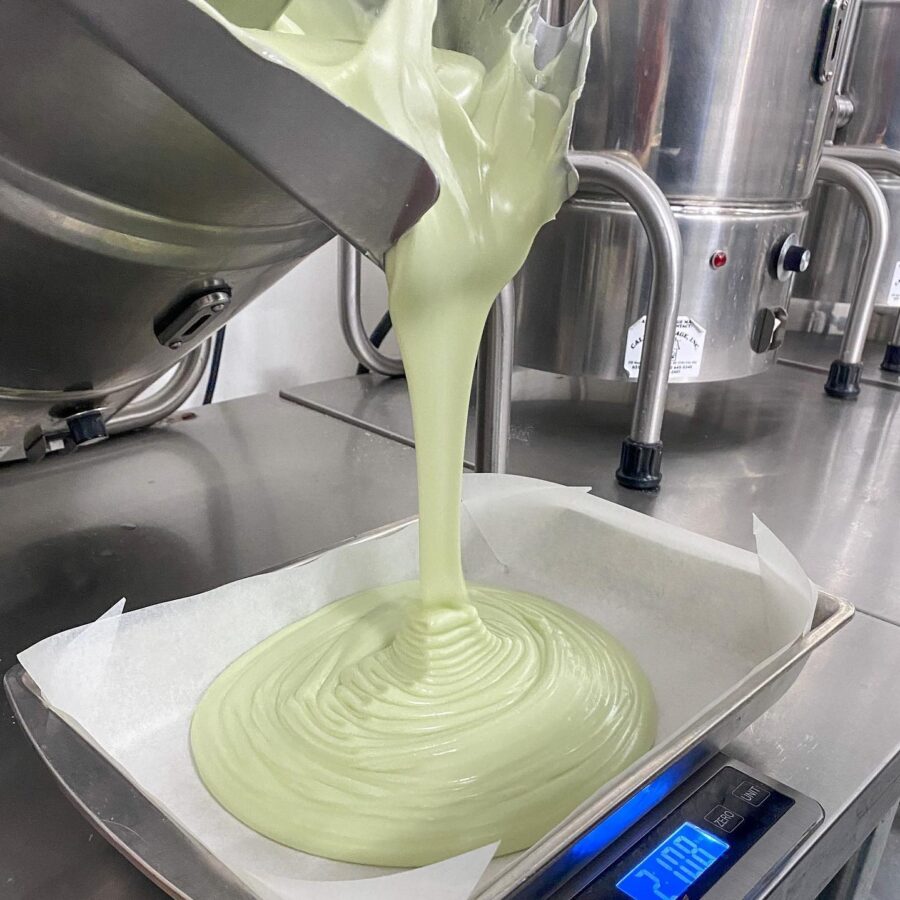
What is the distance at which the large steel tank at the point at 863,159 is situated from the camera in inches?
45.0

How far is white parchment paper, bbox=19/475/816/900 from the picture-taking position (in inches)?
16.0

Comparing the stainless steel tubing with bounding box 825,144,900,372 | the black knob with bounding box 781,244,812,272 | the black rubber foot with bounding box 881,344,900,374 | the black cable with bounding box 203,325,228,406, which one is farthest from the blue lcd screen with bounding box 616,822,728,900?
the black rubber foot with bounding box 881,344,900,374

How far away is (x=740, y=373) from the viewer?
91 cm

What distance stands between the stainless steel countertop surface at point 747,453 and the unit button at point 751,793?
0.25 metres

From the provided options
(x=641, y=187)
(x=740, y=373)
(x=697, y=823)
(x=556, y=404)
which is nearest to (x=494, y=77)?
(x=641, y=187)

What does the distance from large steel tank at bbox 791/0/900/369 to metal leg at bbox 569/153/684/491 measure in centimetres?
48

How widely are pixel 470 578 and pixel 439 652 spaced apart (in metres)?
0.14

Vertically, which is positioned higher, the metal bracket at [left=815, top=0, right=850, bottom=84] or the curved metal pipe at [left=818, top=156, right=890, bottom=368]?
the metal bracket at [left=815, top=0, right=850, bottom=84]

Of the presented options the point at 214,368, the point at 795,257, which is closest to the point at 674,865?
the point at 795,257

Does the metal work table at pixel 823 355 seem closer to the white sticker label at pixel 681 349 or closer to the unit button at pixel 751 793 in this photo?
the white sticker label at pixel 681 349

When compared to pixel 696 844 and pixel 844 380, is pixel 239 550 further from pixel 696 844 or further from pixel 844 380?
pixel 844 380

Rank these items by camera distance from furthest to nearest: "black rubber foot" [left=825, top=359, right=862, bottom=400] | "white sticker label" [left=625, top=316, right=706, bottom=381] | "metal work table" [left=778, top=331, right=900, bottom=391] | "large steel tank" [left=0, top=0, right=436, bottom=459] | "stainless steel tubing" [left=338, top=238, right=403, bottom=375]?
"metal work table" [left=778, top=331, right=900, bottom=391] → "black rubber foot" [left=825, top=359, right=862, bottom=400] → "stainless steel tubing" [left=338, top=238, right=403, bottom=375] → "white sticker label" [left=625, top=316, right=706, bottom=381] → "large steel tank" [left=0, top=0, right=436, bottom=459]

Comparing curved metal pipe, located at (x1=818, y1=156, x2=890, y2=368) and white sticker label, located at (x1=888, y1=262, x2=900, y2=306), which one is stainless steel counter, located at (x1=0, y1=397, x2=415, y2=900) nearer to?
curved metal pipe, located at (x1=818, y1=156, x2=890, y2=368)

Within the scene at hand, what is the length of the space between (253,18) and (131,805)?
360 mm
